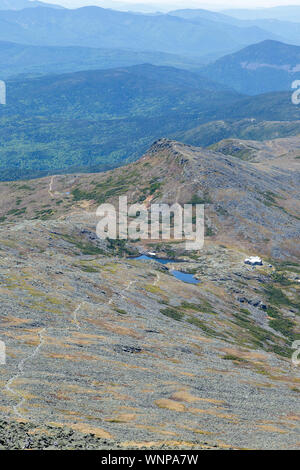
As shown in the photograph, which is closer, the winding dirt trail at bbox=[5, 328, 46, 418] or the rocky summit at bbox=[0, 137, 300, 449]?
the rocky summit at bbox=[0, 137, 300, 449]

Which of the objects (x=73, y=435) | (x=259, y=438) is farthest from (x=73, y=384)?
(x=259, y=438)

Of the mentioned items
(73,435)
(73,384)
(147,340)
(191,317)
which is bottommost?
(191,317)

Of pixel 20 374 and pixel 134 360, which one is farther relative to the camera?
pixel 134 360

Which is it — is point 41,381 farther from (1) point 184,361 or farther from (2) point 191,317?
(2) point 191,317

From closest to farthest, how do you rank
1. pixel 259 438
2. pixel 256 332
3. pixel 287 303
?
pixel 259 438 < pixel 256 332 < pixel 287 303

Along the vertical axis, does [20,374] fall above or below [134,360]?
above

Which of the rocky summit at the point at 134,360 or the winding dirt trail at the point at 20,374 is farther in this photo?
the winding dirt trail at the point at 20,374
